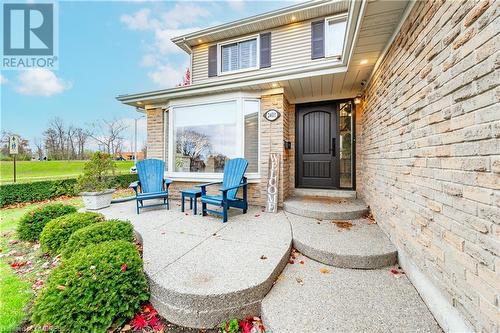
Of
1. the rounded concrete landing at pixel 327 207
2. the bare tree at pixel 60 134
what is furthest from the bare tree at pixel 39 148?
the rounded concrete landing at pixel 327 207

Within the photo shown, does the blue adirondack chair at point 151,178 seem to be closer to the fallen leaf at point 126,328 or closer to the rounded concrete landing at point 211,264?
the rounded concrete landing at point 211,264

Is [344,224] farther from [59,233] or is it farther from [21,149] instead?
[21,149]

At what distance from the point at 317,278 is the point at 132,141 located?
2765 cm

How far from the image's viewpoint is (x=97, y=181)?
4.65 metres

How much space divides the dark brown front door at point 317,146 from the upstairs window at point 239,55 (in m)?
2.46

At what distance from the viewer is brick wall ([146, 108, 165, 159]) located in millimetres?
5508

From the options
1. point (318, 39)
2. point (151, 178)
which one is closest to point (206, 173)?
point (151, 178)

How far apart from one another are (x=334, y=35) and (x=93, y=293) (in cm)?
703

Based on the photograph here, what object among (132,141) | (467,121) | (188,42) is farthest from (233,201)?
(132,141)

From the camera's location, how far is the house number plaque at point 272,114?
438 centimetres

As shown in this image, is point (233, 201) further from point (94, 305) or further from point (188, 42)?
point (188, 42)

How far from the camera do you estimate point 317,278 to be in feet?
6.63

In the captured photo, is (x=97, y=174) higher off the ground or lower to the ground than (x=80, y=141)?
lower

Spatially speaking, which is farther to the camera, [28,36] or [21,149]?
[21,149]
